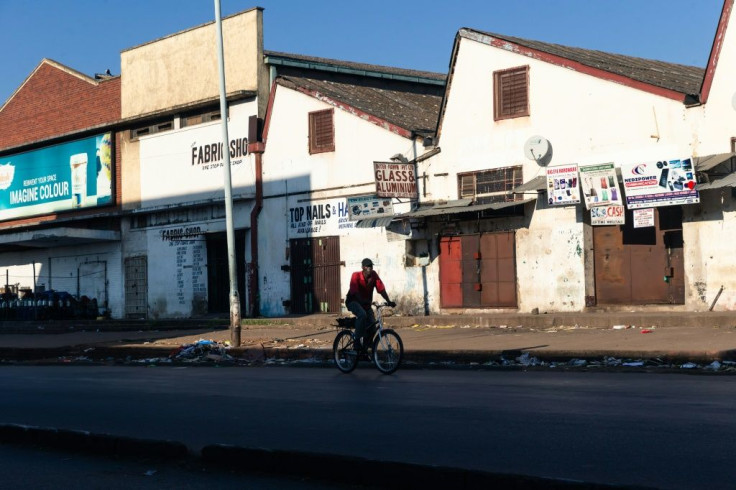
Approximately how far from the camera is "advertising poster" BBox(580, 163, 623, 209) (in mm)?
24812

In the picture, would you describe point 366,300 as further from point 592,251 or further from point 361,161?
point 361,161

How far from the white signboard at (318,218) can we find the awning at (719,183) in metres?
11.6

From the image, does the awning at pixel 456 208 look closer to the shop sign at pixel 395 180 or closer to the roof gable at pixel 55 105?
the shop sign at pixel 395 180

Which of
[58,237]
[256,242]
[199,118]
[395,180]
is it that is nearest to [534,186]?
[395,180]

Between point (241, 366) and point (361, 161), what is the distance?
501 inches

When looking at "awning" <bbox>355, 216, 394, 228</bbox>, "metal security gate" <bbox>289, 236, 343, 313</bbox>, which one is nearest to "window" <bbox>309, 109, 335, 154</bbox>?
"metal security gate" <bbox>289, 236, 343, 313</bbox>

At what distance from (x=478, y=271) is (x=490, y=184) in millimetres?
2549

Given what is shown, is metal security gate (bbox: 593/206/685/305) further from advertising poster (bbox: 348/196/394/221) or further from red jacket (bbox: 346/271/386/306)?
red jacket (bbox: 346/271/386/306)

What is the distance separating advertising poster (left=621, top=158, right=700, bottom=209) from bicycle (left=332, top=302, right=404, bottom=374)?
10223mm

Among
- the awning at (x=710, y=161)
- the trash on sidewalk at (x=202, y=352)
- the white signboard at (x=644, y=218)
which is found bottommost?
the trash on sidewalk at (x=202, y=352)

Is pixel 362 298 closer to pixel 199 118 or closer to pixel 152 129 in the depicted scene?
pixel 199 118

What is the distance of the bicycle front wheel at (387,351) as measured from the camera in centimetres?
1584

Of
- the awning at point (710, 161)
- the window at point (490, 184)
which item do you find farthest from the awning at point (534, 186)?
the awning at point (710, 161)

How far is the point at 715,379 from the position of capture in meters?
13.5
